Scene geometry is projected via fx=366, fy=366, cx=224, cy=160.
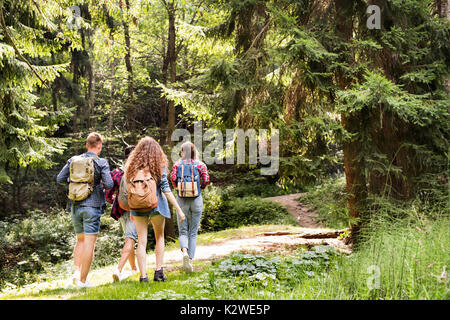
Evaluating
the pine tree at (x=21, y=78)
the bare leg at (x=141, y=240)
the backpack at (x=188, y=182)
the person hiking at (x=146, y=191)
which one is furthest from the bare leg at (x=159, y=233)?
the pine tree at (x=21, y=78)

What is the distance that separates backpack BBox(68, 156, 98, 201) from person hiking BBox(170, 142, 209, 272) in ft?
4.17

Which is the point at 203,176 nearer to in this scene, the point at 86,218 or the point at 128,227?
the point at 128,227

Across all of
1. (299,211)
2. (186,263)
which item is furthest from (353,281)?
(299,211)

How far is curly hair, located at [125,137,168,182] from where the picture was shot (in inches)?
180

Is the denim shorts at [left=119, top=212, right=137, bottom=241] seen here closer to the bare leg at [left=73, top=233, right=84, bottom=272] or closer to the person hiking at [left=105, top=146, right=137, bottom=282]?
the person hiking at [left=105, top=146, right=137, bottom=282]

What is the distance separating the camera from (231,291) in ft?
12.3

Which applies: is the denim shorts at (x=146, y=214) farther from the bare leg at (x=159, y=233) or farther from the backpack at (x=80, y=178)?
the backpack at (x=80, y=178)

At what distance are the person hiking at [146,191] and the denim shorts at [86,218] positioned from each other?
1.57 feet

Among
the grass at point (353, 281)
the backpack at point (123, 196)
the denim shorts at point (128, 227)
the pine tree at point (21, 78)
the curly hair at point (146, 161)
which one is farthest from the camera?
the pine tree at point (21, 78)

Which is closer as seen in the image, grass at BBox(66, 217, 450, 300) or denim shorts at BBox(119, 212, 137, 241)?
grass at BBox(66, 217, 450, 300)

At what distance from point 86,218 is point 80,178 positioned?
52cm

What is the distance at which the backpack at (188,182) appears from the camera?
5.41m

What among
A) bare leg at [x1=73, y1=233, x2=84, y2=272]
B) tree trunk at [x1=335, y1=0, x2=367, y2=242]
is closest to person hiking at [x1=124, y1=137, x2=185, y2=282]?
bare leg at [x1=73, y1=233, x2=84, y2=272]

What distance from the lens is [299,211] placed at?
607 inches
